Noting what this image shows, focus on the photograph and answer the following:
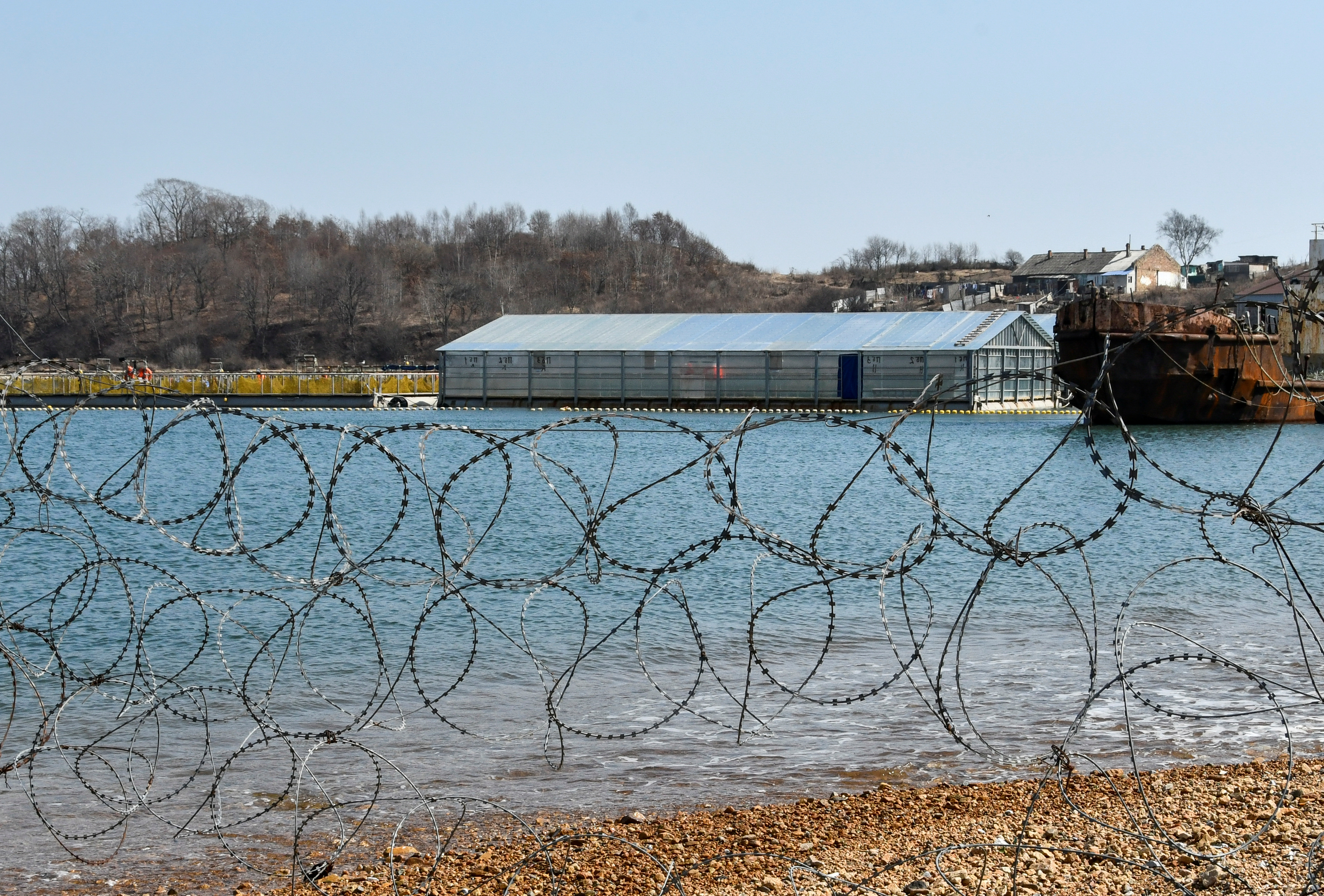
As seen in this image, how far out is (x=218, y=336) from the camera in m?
124

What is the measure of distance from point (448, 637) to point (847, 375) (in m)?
56.6

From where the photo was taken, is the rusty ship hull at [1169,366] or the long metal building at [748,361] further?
the long metal building at [748,361]

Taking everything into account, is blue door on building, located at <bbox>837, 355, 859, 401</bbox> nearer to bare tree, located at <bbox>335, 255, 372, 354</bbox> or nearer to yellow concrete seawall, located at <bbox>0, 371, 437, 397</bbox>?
yellow concrete seawall, located at <bbox>0, 371, 437, 397</bbox>

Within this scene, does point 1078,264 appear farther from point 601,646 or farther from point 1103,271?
point 601,646

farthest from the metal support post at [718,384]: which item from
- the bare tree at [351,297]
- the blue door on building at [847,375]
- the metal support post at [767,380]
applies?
the bare tree at [351,297]

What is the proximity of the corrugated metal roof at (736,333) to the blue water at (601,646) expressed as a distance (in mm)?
38404

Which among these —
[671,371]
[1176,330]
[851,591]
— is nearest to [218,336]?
[671,371]

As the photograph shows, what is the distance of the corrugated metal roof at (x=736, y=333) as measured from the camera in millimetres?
70375

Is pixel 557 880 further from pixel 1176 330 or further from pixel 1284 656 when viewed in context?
pixel 1176 330

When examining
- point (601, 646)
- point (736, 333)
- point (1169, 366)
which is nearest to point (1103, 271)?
point (736, 333)

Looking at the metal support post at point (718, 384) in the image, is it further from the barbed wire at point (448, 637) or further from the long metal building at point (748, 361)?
the barbed wire at point (448, 637)

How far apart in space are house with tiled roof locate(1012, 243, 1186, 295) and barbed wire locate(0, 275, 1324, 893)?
102 meters

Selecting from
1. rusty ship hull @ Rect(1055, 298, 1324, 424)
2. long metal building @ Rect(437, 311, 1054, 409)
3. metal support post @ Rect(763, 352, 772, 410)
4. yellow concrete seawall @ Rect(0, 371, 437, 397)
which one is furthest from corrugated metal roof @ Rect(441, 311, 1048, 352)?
rusty ship hull @ Rect(1055, 298, 1324, 424)

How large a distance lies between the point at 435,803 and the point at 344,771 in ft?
4.09
